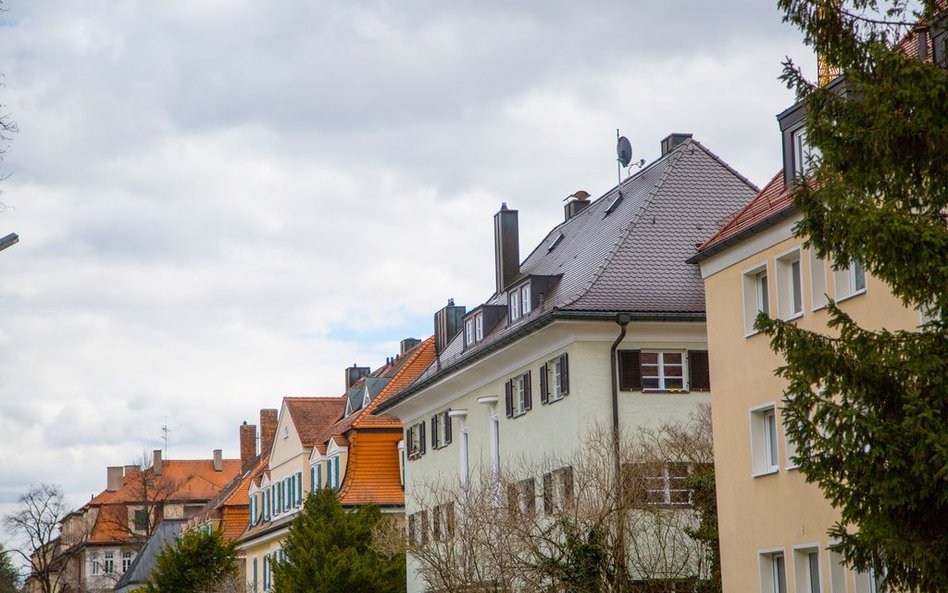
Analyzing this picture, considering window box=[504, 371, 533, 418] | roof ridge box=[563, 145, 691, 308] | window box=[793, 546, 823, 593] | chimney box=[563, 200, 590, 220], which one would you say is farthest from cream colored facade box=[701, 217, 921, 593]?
chimney box=[563, 200, 590, 220]

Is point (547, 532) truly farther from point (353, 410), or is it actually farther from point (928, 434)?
point (353, 410)

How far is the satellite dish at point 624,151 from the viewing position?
45.7 meters

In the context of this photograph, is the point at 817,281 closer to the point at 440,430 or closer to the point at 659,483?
the point at 659,483

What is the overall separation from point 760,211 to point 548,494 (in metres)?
9.00

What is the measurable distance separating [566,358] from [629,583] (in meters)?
6.60

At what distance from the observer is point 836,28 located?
15.7 m

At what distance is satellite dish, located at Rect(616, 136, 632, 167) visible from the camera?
1797 inches

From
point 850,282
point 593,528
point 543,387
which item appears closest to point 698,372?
point 543,387

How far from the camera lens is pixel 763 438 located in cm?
2850

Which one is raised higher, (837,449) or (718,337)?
(718,337)

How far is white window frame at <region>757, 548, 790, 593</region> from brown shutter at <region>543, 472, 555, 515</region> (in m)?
6.24

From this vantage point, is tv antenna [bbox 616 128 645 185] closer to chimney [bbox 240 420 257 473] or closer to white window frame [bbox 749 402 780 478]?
white window frame [bbox 749 402 780 478]

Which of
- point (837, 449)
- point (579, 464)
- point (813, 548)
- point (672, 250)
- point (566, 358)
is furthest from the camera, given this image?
point (672, 250)

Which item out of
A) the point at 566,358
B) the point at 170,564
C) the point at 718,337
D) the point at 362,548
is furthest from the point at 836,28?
the point at 170,564
